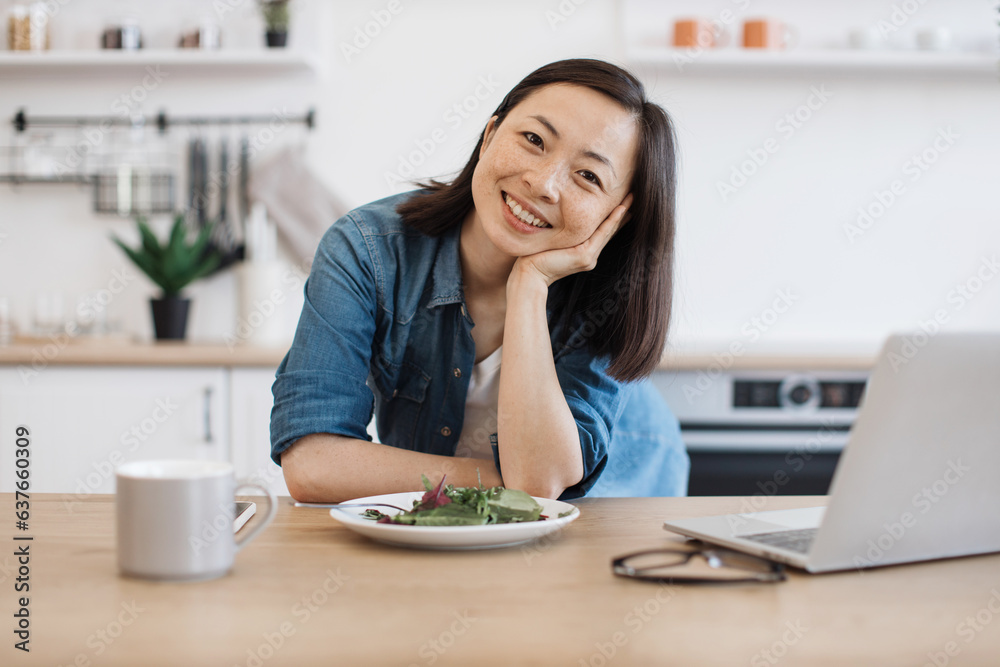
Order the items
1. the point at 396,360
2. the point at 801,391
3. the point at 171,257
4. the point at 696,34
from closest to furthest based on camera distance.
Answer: the point at 396,360 < the point at 801,391 < the point at 171,257 < the point at 696,34

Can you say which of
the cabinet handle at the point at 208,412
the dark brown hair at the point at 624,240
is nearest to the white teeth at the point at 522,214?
the dark brown hair at the point at 624,240

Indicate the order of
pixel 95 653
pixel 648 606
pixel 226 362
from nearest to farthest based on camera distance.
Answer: pixel 95 653 < pixel 648 606 < pixel 226 362

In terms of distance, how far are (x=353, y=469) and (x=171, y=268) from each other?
1696 millimetres

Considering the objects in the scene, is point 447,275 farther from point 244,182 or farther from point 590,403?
point 244,182

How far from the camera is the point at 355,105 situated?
2764mm

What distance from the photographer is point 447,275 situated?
134 centimetres

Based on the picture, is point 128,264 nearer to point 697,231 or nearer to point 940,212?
point 697,231

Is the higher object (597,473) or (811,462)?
(597,473)

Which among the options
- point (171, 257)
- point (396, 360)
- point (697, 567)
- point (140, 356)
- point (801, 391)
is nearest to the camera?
point (697, 567)

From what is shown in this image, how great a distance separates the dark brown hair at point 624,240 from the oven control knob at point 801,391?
42.9 inches

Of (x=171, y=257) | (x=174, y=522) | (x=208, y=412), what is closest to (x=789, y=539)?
(x=174, y=522)

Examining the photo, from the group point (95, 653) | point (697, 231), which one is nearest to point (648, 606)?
point (95, 653)

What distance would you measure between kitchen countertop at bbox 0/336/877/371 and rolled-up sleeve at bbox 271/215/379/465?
3.33 feet

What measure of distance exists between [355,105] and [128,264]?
2.94 feet
